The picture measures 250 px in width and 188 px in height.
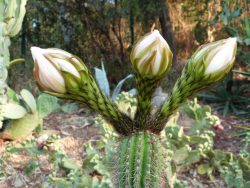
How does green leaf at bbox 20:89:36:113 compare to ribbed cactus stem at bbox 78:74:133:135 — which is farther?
green leaf at bbox 20:89:36:113

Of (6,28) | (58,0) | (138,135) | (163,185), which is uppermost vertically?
(58,0)

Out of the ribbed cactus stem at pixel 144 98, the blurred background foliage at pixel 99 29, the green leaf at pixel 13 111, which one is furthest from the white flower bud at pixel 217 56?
the blurred background foliage at pixel 99 29

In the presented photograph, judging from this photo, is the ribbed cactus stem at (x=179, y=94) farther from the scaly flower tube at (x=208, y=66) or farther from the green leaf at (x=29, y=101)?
the green leaf at (x=29, y=101)

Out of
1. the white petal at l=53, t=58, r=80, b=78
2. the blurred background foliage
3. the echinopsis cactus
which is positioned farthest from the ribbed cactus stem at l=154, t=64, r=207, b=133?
the blurred background foliage

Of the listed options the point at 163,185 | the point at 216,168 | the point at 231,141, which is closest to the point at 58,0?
the point at 231,141

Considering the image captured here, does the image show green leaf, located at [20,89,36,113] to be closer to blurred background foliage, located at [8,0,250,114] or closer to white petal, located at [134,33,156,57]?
blurred background foliage, located at [8,0,250,114]

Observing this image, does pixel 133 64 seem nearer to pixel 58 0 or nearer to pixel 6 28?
pixel 6 28
